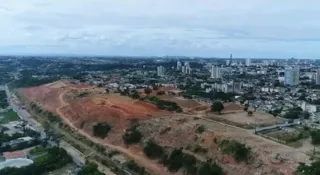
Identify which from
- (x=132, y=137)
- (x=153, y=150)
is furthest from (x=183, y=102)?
(x=153, y=150)

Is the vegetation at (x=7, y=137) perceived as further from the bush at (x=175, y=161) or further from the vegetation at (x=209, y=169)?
the vegetation at (x=209, y=169)

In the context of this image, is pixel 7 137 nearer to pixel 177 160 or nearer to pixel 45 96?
pixel 177 160

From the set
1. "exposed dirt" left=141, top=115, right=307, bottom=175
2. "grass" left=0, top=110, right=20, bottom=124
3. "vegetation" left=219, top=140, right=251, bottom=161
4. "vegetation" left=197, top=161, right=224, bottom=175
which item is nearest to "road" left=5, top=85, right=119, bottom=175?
"grass" left=0, top=110, right=20, bottom=124

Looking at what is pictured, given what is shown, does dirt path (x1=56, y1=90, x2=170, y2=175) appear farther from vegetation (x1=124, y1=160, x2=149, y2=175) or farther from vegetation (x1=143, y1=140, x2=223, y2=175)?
vegetation (x1=124, y1=160, x2=149, y2=175)

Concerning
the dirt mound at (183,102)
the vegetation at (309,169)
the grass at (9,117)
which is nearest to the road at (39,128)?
the grass at (9,117)

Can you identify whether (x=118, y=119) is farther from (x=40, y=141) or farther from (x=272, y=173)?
(x=272, y=173)

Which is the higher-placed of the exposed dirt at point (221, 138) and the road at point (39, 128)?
the exposed dirt at point (221, 138)

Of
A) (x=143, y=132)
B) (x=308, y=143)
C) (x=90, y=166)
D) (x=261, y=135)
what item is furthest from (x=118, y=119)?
(x=308, y=143)
